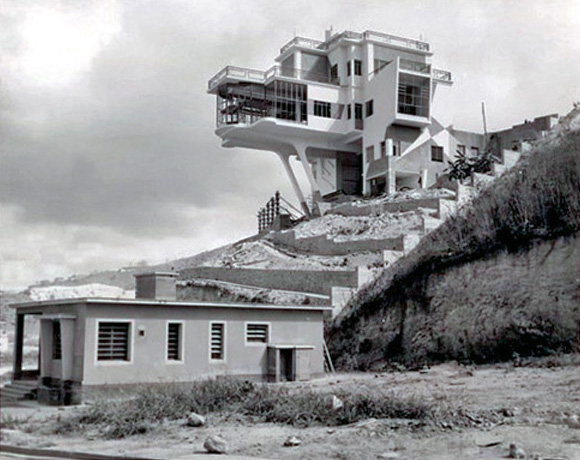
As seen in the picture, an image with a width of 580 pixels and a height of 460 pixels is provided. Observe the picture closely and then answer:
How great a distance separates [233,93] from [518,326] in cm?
2656

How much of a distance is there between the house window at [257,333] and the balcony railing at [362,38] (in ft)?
92.8

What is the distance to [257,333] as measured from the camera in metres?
18.8

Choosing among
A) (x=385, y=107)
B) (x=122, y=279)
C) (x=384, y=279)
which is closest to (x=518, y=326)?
(x=384, y=279)

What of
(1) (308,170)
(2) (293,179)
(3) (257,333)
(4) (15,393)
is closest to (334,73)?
(1) (308,170)

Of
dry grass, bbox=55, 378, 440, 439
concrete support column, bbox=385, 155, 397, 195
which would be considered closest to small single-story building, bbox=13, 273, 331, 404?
dry grass, bbox=55, 378, 440, 439

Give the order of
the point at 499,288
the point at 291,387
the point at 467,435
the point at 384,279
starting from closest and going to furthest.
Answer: the point at 467,435, the point at 291,387, the point at 499,288, the point at 384,279

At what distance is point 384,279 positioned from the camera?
24.1 meters

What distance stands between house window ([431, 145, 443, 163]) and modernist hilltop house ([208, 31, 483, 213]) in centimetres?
6

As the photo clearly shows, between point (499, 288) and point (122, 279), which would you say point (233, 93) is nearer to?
point (122, 279)

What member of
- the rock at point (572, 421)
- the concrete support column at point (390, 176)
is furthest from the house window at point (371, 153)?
the rock at point (572, 421)

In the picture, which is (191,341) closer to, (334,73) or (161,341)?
(161,341)

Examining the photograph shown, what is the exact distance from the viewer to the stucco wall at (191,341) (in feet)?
50.2

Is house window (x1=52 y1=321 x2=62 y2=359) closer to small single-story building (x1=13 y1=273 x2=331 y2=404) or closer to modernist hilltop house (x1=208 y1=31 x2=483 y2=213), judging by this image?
small single-story building (x1=13 y1=273 x2=331 y2=404)

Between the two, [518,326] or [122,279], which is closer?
[518,326]
